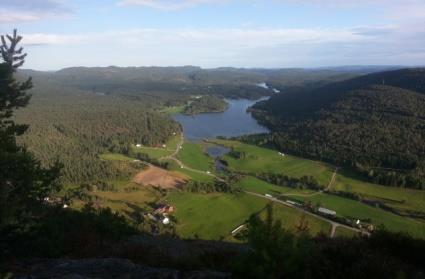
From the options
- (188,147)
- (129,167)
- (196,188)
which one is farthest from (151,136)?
(196,188)

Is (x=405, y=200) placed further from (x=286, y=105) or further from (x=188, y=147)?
(x=286, y=105)

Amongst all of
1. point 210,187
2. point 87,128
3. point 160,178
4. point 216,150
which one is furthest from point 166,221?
point 87,128

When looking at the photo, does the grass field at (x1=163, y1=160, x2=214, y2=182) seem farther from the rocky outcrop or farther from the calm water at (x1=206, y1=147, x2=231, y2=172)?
the rocky outcrop

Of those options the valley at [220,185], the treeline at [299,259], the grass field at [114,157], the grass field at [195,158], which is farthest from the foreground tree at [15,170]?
the grass field at [114,157]

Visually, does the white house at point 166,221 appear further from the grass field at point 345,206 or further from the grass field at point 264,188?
the grass field at point 345,206

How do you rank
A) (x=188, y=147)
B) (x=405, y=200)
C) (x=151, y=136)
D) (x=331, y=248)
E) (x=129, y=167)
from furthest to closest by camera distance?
(x=151, y=136)
(x=188, y=147)
(x=129, y=167)
(x=405, y=200)
(x=331, y=248)

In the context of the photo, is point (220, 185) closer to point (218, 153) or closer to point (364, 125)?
point (218, 153)
